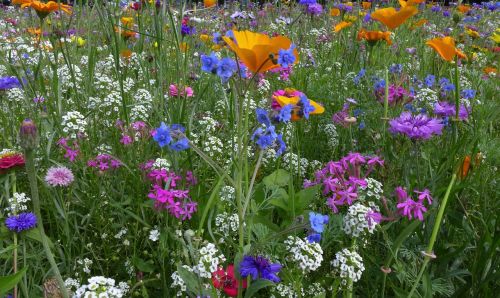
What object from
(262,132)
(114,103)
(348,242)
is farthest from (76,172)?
(348,242)

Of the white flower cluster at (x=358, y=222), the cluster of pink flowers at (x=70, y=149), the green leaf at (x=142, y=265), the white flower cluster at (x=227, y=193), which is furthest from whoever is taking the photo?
the cluster of pink flowers at (x=70, y=149)

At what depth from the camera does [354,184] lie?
4.07 ft

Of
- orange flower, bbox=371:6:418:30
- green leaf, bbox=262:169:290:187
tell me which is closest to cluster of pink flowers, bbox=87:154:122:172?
green leaf, bbox=262:169:290:187

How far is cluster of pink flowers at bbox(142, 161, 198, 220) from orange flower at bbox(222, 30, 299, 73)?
18.1 inches

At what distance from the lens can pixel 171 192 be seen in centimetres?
130

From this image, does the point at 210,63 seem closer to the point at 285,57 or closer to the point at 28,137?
the point at 285,57

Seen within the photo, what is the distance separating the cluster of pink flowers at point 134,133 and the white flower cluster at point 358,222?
2.83 feet

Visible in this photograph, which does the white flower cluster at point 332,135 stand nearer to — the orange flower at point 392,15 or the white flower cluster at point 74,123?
the orange flower at point 392,15

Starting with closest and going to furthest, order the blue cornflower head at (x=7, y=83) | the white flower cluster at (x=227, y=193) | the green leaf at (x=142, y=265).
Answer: the green leaf at (x=142, y=265) < the white flower cluster at (x=227, y=193) < the blue cornflower head at (x=7, y=83)

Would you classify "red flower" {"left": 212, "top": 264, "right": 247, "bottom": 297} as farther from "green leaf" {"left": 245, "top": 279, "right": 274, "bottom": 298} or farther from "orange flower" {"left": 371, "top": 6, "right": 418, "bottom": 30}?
"orange flower" {"left": 371, "top": 6, "right": 418, "bottom": 30}

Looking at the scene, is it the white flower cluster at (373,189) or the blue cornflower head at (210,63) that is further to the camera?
the white flower cluster at (373,189)

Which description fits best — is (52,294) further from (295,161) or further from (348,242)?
(295,161)

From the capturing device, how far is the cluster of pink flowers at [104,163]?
149cm

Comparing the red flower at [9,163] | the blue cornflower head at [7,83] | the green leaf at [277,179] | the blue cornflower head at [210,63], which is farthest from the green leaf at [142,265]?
the blue cornflower head at [7,83]
